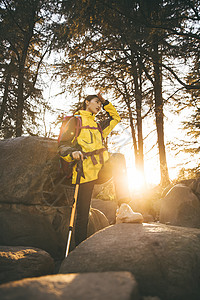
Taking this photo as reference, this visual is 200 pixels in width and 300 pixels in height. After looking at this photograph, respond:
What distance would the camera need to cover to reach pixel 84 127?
10.1 feet

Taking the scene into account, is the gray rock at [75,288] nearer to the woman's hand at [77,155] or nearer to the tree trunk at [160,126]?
the woman's hand at [77,155]

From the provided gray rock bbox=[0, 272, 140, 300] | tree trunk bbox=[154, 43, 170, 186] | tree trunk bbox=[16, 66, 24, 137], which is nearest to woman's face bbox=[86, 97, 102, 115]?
gray rock bbox=[0, 272, 140, 300]

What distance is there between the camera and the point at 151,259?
73.2 inches

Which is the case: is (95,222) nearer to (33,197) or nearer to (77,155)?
(33,197)

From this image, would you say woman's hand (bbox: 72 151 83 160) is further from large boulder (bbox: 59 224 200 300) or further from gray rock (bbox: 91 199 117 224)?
gray rock (bbox: 91 199 117 224)

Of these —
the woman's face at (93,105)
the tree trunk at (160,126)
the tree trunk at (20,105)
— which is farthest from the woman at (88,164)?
the tree trunk at (20,105)

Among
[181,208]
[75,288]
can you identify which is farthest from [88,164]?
[181,208]

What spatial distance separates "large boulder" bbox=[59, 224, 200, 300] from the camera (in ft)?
5.56

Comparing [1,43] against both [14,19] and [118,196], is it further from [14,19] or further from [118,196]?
[118,196]

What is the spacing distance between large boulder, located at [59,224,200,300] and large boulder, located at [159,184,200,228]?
2.45 meters

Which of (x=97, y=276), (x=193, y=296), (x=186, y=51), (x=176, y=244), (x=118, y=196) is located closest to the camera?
(x=97, y=276)

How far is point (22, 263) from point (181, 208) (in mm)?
3682

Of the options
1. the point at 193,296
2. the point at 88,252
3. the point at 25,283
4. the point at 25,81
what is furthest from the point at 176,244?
the point at 25,81

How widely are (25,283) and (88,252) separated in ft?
3.77
